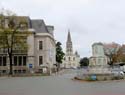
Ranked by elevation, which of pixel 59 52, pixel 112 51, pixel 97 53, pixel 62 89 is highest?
pixel 59 52

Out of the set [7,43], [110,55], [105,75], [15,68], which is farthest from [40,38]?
[105,75]

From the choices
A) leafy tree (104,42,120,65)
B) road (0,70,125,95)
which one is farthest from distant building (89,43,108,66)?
leafy tree (104,42,120,65)

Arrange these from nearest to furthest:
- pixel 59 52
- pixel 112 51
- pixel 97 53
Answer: pixel 97 53 → pixel 112 51 → pixel 59 52

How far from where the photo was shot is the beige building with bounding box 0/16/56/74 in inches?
3740

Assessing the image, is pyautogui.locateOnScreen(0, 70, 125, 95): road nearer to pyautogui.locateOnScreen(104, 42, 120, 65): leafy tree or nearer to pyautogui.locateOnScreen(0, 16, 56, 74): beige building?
pyautogui.locateOnScreen(0, 16, 56, 74): beige building

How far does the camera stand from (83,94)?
2397 centimetres

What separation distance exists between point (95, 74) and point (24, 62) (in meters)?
49.7

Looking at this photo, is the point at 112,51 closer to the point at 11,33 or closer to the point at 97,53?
the point at 11,33

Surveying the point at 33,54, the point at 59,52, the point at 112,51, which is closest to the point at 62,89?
the point at 33,54

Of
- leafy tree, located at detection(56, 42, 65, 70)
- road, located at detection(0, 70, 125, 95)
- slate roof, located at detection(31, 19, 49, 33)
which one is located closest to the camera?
road, located at detection(0, 70, 125, 95)

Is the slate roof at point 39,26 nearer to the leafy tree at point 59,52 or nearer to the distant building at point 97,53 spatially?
the leafy tree at point 59,52

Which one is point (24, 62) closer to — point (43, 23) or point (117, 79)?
Result: point (43, 23)

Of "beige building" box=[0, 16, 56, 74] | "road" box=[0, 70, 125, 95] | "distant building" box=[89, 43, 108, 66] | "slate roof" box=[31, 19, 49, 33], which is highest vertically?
"slate roof" box=[31, 19, 49, 33]

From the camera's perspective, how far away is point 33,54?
321ft
